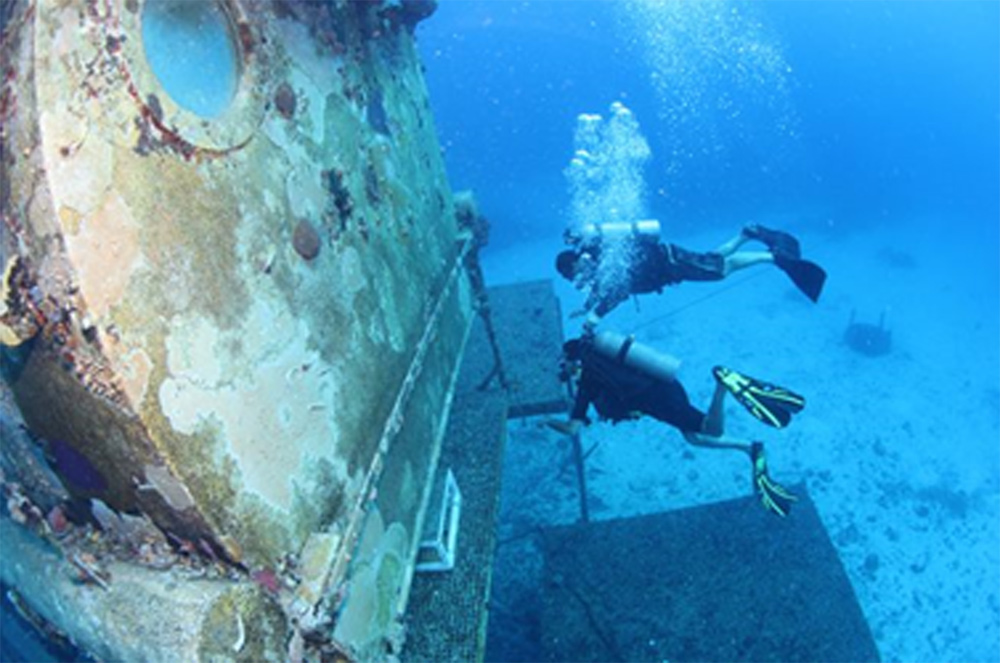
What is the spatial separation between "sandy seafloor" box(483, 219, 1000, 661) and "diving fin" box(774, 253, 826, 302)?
3.36 meters

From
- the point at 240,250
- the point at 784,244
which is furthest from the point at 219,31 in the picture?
the point at 784,244

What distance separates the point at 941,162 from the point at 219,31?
5081 centimetres

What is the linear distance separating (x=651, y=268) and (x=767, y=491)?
240cm

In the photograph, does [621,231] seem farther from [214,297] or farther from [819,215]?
[819,215]

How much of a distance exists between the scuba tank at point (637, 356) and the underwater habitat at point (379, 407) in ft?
0.13

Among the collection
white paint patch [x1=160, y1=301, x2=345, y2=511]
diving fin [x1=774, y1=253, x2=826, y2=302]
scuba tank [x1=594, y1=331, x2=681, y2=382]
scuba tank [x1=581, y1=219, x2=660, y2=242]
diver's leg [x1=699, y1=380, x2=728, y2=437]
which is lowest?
diver's leg [x1=699, y1=380, x2=728, y2=437]

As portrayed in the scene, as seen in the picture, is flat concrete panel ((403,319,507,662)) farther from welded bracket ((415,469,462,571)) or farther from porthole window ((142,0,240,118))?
porthole window ((142,0,240,118))

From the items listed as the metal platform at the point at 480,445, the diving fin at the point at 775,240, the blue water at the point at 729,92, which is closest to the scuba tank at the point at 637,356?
the metal platform at the point at 480,445

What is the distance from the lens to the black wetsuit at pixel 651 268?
20.8 ft

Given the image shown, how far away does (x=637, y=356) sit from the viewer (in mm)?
5207

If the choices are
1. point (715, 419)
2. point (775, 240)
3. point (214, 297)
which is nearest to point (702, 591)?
point (715, 419)

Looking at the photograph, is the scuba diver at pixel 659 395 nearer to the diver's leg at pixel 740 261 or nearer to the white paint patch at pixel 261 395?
the diver's leg at pixel 740 261

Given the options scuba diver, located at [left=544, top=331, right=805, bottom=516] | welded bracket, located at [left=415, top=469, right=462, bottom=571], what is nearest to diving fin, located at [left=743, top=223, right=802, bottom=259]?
scuba diver, located at [left=544, top=331, right=805, bottom=516]

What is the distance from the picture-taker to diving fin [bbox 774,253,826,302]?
270 inches
